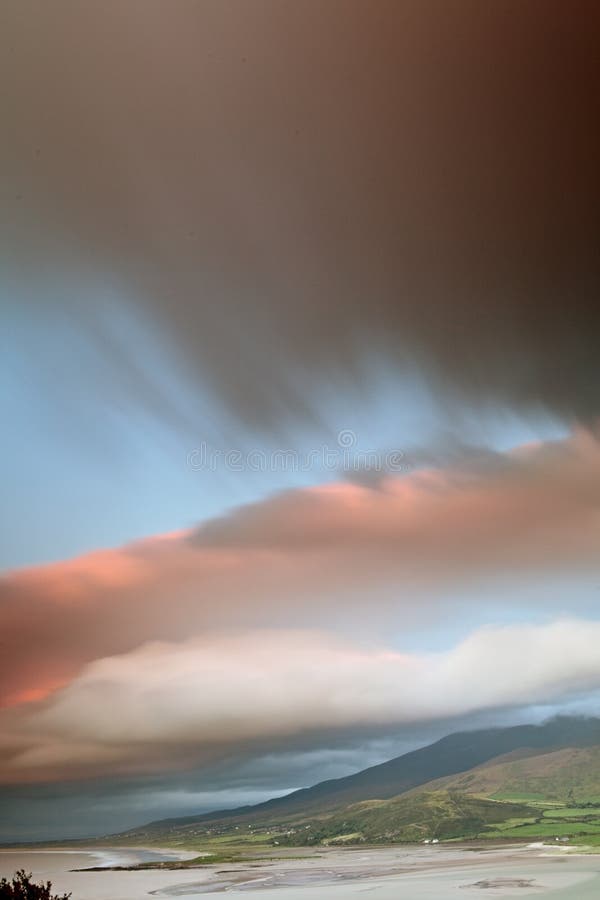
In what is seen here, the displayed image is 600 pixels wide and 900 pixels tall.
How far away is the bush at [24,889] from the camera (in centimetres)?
446

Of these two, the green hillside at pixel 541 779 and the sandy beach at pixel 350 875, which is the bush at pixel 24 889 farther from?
the green hillside at pixel 541 779

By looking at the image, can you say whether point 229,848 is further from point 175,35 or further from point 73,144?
point 175,35

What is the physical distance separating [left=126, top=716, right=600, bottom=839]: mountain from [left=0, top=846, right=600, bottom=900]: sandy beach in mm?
325

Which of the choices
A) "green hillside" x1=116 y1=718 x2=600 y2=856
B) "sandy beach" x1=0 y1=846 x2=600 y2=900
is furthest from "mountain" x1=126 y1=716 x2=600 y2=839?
"sandy beach" x1=0 y1=846 x2=600 y2=900

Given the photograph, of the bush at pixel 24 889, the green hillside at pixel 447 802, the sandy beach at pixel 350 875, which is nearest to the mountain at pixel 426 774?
the green hillside at pixel 447 802

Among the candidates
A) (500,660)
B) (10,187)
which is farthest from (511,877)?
(10,187)

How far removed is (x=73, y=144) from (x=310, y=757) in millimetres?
4301

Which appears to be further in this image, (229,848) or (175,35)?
(229,848)

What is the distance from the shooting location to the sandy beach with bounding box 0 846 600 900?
450 cm

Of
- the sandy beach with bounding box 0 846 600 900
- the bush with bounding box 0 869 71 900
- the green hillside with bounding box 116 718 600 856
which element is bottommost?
the sandy beach with bounding box 0 846 600 900

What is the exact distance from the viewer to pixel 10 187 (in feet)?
15.0

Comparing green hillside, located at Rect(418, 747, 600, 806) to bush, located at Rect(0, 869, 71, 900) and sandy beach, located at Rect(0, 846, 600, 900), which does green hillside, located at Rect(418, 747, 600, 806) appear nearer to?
sandy beach, located at Rect(0, 846, 600, 900)

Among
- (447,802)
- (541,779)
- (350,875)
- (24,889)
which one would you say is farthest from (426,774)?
(24,889)

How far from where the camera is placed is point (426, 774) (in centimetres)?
544
